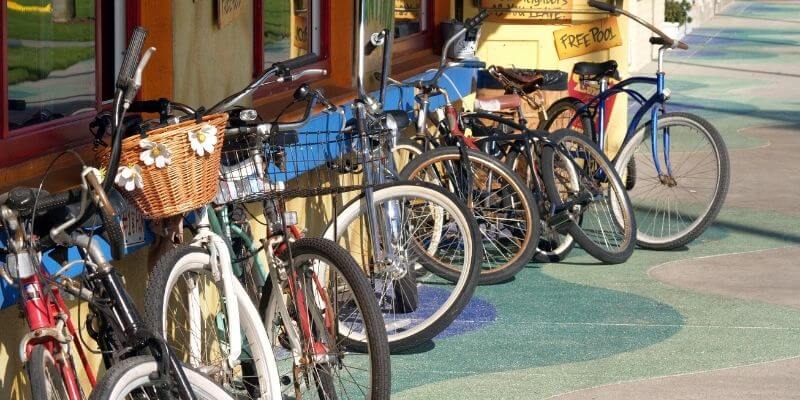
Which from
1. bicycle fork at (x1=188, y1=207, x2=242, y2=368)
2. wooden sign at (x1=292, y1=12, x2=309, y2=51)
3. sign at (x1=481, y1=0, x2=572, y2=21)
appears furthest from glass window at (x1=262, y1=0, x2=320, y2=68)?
sign at (x1=481, y1=0, x2=572, y2=21)

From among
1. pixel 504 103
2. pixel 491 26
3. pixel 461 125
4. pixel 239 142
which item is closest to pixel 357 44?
pixel 461 125

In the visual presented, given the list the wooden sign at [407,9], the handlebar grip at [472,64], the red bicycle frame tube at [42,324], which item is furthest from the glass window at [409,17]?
the red bicycle frame tube at [42,324]

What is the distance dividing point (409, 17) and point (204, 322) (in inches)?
175

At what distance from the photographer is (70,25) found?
4.57 m

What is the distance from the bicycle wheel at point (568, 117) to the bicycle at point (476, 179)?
1.17m

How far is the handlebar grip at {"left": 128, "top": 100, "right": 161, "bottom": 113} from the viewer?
4.18 m

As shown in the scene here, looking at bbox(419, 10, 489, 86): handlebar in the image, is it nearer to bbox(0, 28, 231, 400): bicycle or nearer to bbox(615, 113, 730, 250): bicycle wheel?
bbox(615, 113, 730, 250): bicycle wheel

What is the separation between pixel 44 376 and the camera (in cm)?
331

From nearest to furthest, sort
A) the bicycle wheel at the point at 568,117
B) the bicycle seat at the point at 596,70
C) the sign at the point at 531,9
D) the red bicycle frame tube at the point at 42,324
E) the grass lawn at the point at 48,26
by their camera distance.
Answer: the red bicycle frame tube at the point at 42,324 → the grass lawn at the point at 48,26 → the bicycle wheel at the point at 568,117 → the bicycle seat at the point at 596,70 → the sign at the point at 531,9

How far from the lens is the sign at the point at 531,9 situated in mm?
9562

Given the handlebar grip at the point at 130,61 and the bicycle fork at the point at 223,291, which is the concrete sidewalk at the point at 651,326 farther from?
the handlebar grip at the point at 130,61

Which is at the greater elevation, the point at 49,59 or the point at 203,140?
the point at 49,59

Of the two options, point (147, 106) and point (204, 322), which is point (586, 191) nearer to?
point (204, 322)

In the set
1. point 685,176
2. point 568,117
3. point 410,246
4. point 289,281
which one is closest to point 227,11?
point 289,281
